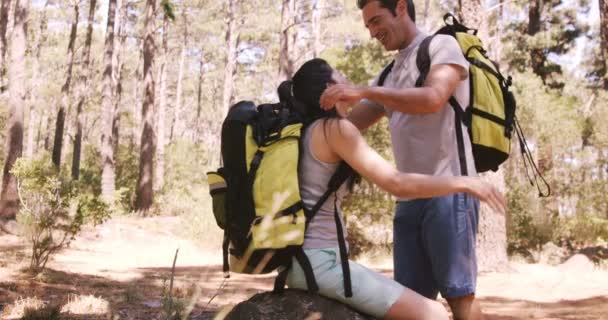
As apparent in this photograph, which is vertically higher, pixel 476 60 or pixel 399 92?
pixel 476 60

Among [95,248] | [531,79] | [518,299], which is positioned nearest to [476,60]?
[518,299]

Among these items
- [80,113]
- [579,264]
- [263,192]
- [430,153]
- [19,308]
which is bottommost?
[579,264]

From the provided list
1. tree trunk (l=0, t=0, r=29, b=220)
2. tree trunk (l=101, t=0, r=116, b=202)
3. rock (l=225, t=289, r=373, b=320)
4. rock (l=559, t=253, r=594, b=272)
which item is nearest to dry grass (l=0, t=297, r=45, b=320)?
rock (l=225, t=289, r=373, b=320)

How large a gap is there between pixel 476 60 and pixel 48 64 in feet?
143

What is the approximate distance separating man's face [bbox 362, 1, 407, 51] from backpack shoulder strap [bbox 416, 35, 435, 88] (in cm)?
11

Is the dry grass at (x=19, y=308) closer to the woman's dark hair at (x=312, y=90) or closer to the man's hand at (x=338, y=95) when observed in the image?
the woman's dark hair at (x=312, y=90)

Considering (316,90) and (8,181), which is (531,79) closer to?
(8,181)

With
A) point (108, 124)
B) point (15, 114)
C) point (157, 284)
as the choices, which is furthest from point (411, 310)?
point (108, 124)

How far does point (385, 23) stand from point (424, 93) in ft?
1.23

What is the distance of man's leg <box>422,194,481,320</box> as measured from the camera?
Answer: 2.07 metres

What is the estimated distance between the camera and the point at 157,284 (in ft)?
24.2

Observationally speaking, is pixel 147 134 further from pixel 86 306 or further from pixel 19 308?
pixel 19 308

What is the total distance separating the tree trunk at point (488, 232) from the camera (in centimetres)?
931

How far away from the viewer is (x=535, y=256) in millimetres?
11586
